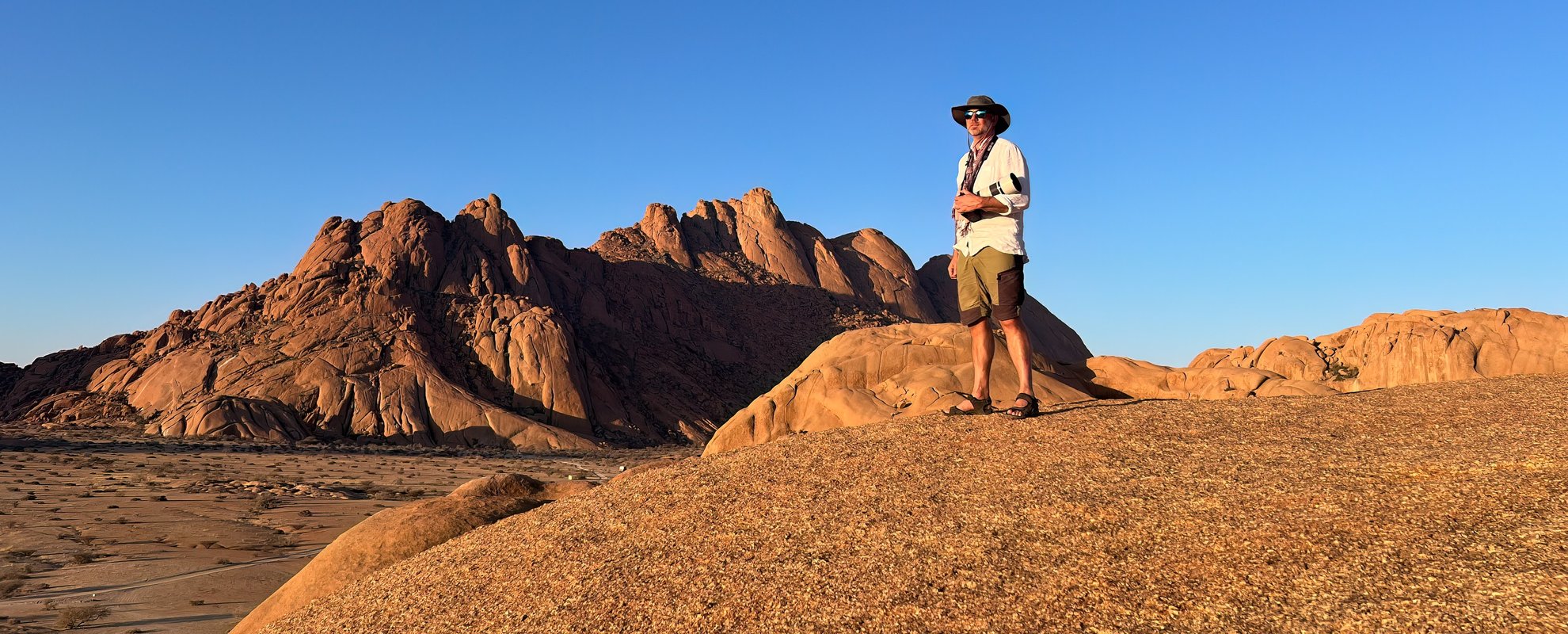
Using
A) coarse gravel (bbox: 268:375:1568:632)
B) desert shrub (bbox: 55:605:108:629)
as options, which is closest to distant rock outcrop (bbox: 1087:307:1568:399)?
coarse gravel (bbox: 268:375:1568:632)

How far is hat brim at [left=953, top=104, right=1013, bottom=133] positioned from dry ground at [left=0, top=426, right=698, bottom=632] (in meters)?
8.67

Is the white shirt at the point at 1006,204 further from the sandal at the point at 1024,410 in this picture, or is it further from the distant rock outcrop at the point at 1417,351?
the distant rock outcrop at the point at 1417,351

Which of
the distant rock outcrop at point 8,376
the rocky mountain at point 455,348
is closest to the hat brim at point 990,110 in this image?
the rocky mountain at point 455,348

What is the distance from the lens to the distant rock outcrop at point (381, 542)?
6.21 meters

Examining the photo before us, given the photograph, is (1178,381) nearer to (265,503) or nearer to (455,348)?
(265,503)

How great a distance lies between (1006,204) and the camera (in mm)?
6191

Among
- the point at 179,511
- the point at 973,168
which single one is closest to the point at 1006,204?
the point at 973,168

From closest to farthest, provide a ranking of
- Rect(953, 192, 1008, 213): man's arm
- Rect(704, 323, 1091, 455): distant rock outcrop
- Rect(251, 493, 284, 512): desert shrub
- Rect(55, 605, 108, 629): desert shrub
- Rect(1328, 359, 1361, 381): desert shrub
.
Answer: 1. Rect(953, 192, 1008, 213): man's arm
2. Rect(55, 605, 108, 629): desert shrub
3. Rect(704, 323, 1091, 455): distant rock outcrop
4. Rect(251, 493, 284, 512): desert shrub
5. Rect(1328, 359, 1361, 381): desert shrub

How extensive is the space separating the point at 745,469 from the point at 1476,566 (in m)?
3.83

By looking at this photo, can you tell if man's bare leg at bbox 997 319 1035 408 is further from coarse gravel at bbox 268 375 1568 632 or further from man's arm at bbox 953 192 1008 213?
man's arm at bbox 953 192 1008 213

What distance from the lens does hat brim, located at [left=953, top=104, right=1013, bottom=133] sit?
6.37 m

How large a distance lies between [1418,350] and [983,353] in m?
21.1

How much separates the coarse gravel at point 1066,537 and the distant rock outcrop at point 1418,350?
1764 cm

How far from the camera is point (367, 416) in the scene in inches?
1754
